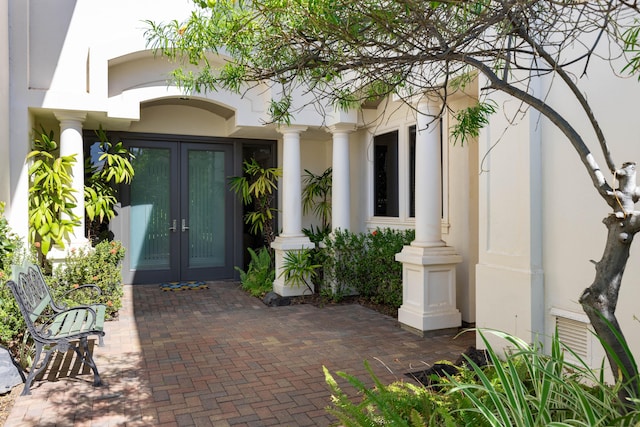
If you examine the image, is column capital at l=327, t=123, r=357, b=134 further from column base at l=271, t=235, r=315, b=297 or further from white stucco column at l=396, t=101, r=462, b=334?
white stucco column at l=396, t=101, r=462, b=334

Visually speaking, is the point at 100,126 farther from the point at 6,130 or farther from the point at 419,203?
the point at 419,203

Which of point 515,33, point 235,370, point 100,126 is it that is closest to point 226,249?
point 100,126

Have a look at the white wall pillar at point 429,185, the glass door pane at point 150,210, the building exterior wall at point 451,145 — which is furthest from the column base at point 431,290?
the glass door pane at point 150,210

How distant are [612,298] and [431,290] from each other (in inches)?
159

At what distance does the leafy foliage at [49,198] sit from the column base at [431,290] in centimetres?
480

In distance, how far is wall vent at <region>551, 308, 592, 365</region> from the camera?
3.85m

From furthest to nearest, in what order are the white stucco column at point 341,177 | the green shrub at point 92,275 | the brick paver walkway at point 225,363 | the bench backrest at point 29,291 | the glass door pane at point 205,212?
the glass door pane at point 205,212 < the white stucco column at point 341,177 < the green shrub at point 92,275 < the bench backrest at point 29,291 < the brick paver walkway at point 225,363

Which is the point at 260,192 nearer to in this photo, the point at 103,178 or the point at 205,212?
the point at 205,212

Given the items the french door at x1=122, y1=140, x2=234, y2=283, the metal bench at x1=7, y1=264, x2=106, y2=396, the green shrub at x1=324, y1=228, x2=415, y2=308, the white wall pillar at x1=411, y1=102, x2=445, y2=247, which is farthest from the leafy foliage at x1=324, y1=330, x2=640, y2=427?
the french door at x1=122, y1=140, x2=234, y2=283

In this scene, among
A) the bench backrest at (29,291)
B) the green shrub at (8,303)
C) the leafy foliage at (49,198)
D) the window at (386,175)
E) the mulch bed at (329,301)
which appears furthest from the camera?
the window at (386,175)

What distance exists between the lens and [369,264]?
300 inches

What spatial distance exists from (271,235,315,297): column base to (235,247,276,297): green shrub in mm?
401

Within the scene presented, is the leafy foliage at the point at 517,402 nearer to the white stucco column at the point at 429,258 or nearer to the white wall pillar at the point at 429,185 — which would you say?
the white stucco column at the point at 429,258

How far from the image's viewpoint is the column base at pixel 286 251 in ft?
26.5
